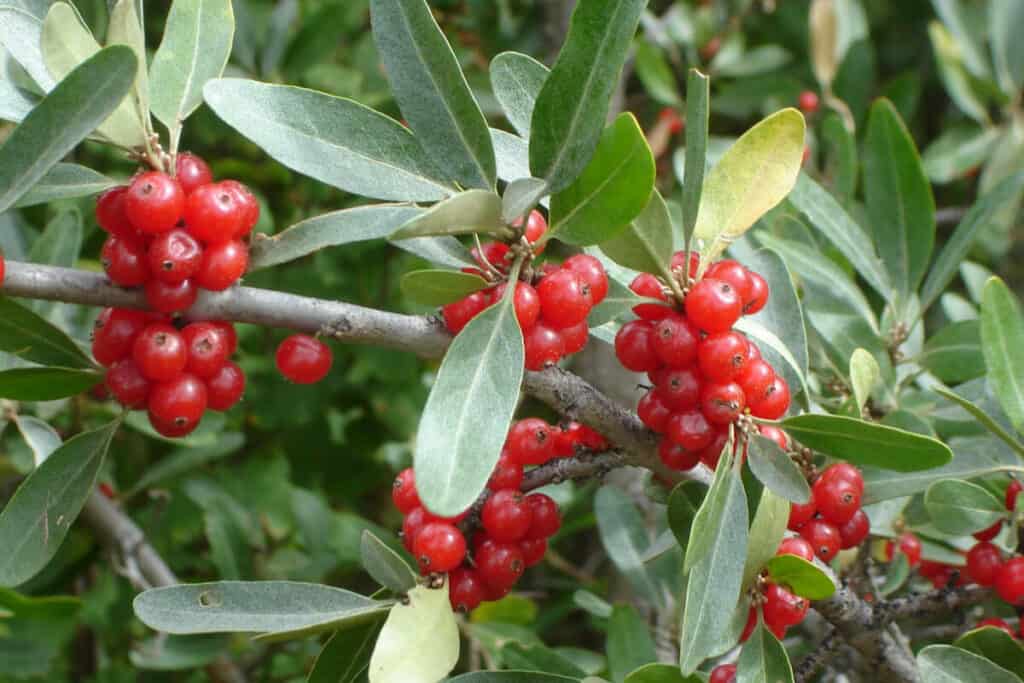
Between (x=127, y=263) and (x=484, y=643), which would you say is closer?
(x=127, y=263)

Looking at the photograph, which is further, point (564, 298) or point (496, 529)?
point (496, 529)

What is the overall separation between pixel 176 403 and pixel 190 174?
296mm

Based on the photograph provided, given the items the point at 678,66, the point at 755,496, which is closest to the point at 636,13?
the point at 755,496

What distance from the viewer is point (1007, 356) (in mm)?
1470

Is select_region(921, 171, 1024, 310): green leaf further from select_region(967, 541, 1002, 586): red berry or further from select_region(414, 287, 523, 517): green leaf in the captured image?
select_region(414, 287, 523, 517): green leaf

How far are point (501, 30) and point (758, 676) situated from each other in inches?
97.9

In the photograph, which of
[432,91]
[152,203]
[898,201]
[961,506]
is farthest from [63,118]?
[898,201]

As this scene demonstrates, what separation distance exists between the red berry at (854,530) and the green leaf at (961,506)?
0.31 feet

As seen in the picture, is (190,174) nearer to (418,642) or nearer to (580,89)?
(580,89)

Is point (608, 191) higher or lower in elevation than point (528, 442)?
higher

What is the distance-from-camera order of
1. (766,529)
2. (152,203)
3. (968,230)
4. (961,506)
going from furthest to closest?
(968,230), (961,506), (766,529), (152,203)

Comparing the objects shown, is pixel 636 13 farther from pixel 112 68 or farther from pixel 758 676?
pixel 758 676

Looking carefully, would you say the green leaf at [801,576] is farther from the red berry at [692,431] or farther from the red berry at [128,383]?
the red berry at [128,383]

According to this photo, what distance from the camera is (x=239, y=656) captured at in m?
2.80
